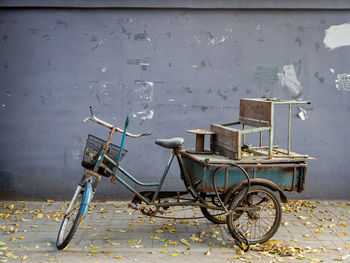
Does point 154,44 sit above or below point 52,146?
above

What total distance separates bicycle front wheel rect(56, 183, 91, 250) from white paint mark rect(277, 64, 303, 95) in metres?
3.87

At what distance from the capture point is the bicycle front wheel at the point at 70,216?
5348 mm

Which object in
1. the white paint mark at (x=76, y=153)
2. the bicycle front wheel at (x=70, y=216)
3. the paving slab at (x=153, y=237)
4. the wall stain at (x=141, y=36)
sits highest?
the wall stain at (x=141, y=36)

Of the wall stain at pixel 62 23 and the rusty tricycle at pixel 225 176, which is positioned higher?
the wall stain at pixel 62 23

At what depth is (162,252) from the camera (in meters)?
5.51

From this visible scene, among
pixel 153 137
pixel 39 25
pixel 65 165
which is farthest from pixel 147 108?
pixel 39 25

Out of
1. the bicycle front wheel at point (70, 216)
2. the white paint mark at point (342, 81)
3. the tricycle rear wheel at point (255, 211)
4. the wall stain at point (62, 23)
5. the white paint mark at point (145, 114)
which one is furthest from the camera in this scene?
the white paint mark at point (342, 81)

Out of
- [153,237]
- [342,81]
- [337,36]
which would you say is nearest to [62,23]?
[153,237]

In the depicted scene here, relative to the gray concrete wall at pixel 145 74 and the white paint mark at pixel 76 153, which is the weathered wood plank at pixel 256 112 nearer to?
the gray concrete wall at pixel 145 74

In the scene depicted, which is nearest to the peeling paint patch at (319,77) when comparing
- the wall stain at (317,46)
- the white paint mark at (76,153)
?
the wall stain at (317,46)

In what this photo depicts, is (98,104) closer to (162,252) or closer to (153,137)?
(153,137)

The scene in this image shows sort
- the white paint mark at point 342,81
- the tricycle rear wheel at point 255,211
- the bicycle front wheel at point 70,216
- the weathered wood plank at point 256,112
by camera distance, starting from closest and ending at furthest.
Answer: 1. the bicycle front wheel at point 70,216
2. the weathered wood plank at point 256,112
3. the tricycle rear wheel at point 255,211
4. the white paint mark at point 342,81

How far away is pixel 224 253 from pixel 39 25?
464cm

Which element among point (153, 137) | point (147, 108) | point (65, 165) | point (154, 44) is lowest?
point (65, 165)
